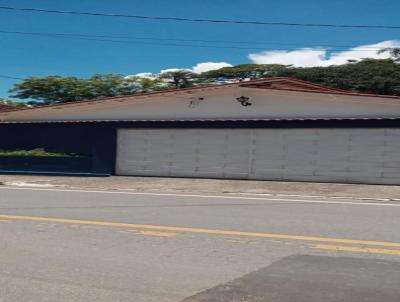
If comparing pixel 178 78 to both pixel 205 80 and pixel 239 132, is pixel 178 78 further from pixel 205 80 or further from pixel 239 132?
pixel 239 132

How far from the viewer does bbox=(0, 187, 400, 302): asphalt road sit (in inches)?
211

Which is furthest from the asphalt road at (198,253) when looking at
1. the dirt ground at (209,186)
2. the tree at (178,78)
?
the tree at (178,78)

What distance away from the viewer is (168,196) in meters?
15.3

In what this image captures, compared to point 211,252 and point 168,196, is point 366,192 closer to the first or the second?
point 168,196

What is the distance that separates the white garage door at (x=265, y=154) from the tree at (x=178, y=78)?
31.1 meters

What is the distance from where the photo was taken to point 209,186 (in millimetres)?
18781

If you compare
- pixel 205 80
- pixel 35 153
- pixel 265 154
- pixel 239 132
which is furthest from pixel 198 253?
pixel 205 80

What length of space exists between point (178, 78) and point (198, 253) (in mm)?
48552

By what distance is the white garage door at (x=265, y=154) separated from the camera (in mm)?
19156

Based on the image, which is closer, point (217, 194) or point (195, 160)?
point (217, 194)

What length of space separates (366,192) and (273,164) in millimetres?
4869

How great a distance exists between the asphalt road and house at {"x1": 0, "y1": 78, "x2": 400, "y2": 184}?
7.24 m

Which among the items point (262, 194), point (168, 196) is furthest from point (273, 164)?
point (168, 196)

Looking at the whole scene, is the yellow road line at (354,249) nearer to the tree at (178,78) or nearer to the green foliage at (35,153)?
the green foliage at (35,153)
